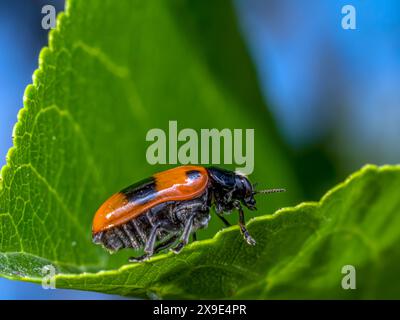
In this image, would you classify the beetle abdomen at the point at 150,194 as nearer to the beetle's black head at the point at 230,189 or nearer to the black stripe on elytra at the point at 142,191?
the black stripe on elytra at the point at 142,191

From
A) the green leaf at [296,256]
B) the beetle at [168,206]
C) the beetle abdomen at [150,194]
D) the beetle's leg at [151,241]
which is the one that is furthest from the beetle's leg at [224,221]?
the green leaf at [296,256]

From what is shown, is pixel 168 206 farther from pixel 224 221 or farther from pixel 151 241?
pixel 224 221

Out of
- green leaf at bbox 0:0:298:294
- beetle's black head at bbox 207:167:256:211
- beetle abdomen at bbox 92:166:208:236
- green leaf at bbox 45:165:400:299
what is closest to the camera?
green leaf at bbox 45:165:400:299

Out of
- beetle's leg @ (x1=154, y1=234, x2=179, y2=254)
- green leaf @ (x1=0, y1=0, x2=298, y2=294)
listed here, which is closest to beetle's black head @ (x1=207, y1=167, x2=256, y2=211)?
green leaf @ (x1=0, y1=0, x2=298, y2=294)

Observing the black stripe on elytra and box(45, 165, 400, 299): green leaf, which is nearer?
box(45, 165, 400, 299): green leaf

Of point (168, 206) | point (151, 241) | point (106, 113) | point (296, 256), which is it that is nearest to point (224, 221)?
point (168, 206)

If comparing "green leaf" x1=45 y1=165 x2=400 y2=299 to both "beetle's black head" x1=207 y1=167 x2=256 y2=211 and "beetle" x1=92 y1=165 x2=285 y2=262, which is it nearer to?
"beetle" x1=92 y1=165 x2=285 y2=262
